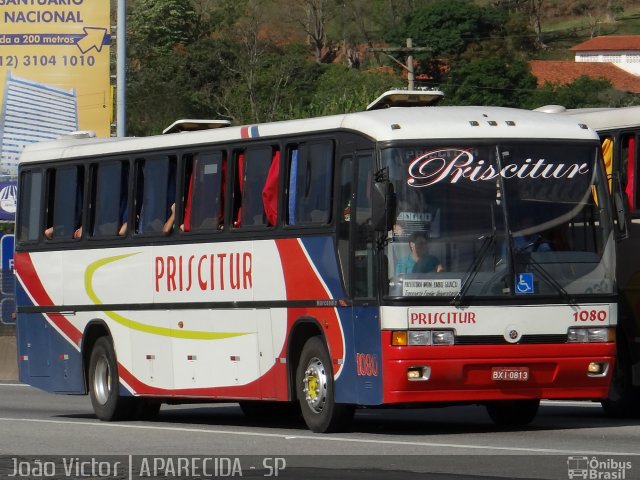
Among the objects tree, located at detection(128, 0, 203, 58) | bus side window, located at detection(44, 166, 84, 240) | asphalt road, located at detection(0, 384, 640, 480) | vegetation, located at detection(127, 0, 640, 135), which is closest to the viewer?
asphalt road, located at detection(0, 384, 640, 480)

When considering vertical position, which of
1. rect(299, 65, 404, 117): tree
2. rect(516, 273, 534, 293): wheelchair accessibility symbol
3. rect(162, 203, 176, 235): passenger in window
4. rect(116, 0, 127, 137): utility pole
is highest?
rect(299, 65, 404, 117): tree

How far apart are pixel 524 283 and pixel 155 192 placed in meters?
5.50

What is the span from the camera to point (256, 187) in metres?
18.3

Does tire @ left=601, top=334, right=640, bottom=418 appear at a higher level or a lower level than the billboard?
lower

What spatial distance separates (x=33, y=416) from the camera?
70.2ft

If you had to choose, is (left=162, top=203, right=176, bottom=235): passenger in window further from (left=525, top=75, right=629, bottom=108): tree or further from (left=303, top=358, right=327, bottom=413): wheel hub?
(left=525, top=75, right=629, bottom=108): tree

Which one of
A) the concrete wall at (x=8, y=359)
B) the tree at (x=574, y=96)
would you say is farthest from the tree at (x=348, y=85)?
the concrete wall at (x=8, y=359)

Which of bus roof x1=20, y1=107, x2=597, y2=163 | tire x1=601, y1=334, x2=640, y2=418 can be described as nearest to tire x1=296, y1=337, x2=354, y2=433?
bus roof x1=20, y1=107, x2=597, y2=163

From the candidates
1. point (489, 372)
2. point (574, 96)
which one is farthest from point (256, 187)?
point (574, 96)

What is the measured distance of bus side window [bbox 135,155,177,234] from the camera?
19844mm

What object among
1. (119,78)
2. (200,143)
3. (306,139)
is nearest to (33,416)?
(200,143)

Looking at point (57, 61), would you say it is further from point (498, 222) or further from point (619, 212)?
point (498, 222)

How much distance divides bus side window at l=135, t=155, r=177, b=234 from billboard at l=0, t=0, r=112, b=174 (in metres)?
23.9

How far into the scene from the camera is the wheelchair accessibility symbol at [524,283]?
16156mm
